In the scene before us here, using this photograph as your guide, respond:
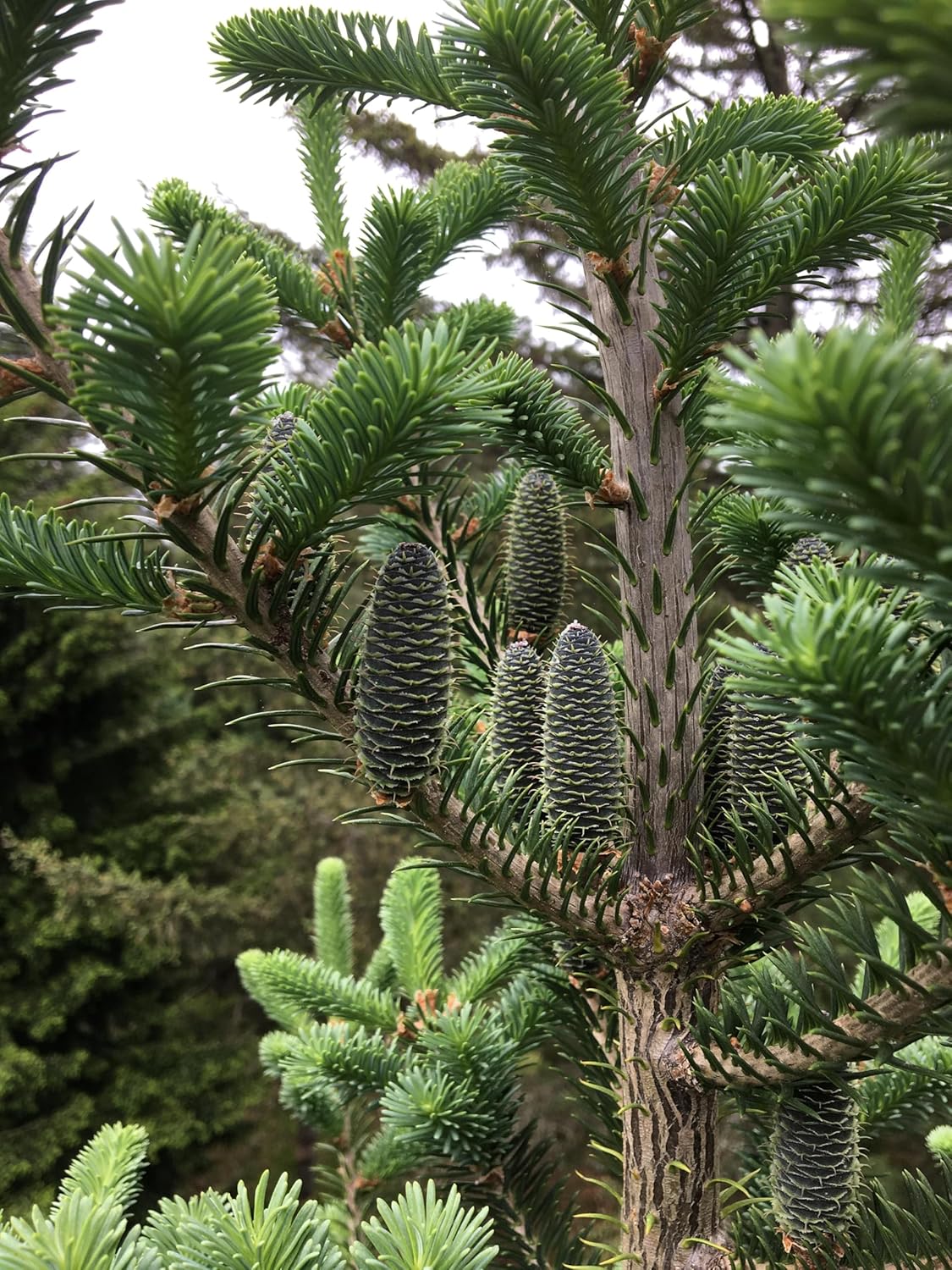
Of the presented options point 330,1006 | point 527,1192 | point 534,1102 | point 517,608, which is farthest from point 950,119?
point 534,1102

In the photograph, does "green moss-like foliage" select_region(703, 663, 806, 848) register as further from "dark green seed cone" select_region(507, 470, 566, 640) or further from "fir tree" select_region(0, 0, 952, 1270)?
"dark green seed cone" select_region(507, 470, 566, 640)

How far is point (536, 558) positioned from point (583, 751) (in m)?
0.34

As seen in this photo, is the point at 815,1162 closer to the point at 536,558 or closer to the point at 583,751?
the point at 583,751

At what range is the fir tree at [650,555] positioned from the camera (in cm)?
36

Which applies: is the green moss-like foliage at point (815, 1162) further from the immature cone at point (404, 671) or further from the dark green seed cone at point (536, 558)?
the dark green seed cone at point (536, 558)

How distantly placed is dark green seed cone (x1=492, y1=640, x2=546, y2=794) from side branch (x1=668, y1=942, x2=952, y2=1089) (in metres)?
0.28

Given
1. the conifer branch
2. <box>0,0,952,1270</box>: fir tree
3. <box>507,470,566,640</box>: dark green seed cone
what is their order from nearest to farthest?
<box>0,0,952,1270</box>: fir tree
the conifer branch
<box>507,470,566,640</box>: dark green seed cone

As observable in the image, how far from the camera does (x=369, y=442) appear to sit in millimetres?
464

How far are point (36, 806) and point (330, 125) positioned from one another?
5.25m

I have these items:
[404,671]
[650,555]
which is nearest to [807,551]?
[650,555]

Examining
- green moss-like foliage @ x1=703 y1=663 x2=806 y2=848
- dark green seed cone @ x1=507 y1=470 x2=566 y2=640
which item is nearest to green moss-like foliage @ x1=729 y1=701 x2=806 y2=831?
green moss-like foliage @ x1=703 y1=663 x2=806 y2=848

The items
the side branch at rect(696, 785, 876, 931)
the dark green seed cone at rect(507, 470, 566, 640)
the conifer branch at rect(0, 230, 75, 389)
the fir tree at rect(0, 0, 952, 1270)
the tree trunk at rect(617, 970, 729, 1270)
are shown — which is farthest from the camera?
the dark green seed cone at rect(507, 470, 566, 640)

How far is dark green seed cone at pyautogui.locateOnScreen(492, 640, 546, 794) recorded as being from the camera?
0.79 m

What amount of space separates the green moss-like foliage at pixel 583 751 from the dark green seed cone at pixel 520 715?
3.5 inches
